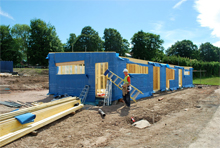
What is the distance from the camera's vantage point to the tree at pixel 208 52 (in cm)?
6562

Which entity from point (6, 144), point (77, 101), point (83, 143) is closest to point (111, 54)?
point (77, 101)

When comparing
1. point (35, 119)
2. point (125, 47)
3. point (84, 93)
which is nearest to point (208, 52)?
point (125, 47)

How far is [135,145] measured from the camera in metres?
3.85

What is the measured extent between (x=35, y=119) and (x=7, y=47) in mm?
42925

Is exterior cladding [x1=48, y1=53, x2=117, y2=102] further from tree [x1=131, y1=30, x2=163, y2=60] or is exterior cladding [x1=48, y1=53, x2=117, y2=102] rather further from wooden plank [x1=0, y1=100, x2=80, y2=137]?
tree [x1=131, y1=30, x2=163, y2=60]

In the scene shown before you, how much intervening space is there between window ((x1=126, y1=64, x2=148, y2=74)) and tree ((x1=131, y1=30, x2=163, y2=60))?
32.5m

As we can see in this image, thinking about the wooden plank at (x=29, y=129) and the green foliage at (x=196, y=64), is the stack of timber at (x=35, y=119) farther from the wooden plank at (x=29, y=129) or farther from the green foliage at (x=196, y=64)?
the green foliage at (x=196, y=64)

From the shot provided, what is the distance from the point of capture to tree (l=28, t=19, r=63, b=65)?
3666 cm

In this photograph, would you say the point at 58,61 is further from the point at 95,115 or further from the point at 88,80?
the point at 95,115

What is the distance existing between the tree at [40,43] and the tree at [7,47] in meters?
5.14

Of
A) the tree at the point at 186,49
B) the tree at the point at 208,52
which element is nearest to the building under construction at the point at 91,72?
the tree at the point at 186,49

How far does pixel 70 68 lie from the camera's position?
34.6 ft

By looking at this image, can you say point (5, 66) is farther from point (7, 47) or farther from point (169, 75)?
point (169, 75)

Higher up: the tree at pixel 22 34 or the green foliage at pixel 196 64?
the tree at pixel 22 34
